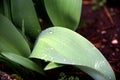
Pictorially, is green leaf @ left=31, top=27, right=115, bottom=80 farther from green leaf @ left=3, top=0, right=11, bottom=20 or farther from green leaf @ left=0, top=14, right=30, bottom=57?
green leaf @ left=3, top=0, right=11, bottom=20

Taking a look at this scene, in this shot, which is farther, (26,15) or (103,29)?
(103,29)

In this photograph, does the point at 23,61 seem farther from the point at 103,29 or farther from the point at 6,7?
the point at 103,29

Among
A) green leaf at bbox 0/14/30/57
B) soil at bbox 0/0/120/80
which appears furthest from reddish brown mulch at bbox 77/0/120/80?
green leaf at bbox 0/14/30/57

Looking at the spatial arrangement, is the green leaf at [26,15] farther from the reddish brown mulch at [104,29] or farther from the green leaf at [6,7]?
the reddish brown mulch at [104,29]

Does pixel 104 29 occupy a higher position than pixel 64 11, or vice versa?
pixel 64 11

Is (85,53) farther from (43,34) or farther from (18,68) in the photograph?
(18,68)

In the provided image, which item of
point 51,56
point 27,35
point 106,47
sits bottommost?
point 106,47

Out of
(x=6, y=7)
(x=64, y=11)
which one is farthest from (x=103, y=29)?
(x=6, y=7)

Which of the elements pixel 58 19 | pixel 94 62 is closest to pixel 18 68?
pixel 58 19
